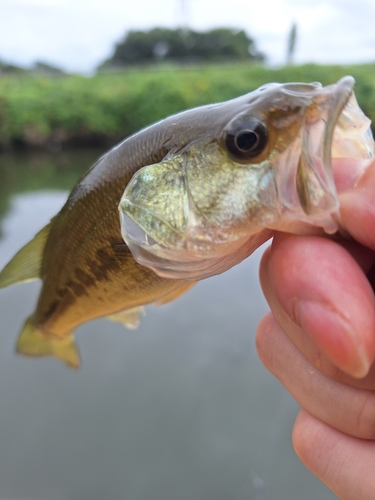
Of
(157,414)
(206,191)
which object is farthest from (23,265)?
(157,414)

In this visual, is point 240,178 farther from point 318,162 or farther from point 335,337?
point 335,337

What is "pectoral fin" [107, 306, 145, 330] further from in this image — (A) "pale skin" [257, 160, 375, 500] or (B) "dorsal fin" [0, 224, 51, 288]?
(A) "pale skin" [257, 160, 375, 500]

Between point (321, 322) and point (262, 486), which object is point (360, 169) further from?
point (262, 486)

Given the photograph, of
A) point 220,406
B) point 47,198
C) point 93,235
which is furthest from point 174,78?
point 93,235

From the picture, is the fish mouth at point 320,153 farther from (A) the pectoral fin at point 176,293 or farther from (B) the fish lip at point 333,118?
(A) the pectoral fin at point 176,293

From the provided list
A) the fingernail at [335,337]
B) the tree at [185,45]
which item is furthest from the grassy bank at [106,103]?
the tree at [185,45]

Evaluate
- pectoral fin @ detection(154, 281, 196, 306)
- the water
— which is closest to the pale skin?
pectoral fin @ detection(154, 281, 196, 306)

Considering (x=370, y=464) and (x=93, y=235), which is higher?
(x=93, y=235)
